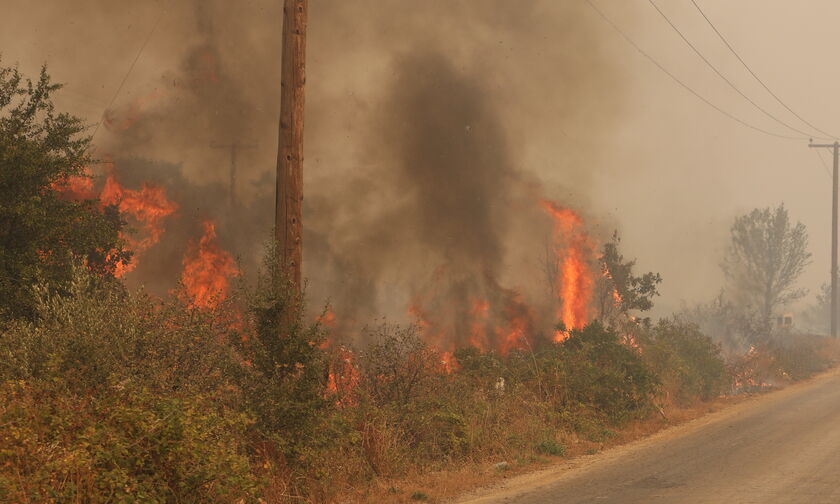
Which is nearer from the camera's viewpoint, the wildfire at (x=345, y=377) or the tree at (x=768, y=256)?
the wildfire at (x=345, y=377)

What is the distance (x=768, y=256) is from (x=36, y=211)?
49.5 metres

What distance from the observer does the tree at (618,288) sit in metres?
26.8

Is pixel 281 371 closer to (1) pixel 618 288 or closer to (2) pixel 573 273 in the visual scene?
(2) pixel 573 273

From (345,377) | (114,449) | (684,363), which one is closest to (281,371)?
(114,449)

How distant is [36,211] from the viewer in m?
12.5

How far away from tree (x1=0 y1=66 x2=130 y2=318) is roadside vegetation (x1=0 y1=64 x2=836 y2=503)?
32 millimetres

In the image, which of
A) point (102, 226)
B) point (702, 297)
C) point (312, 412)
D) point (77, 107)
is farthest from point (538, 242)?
point (702, 297)

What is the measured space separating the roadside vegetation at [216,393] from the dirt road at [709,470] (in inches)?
43.2

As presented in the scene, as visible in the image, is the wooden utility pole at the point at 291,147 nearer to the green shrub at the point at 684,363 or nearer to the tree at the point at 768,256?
the green shrub at the point at 684,363

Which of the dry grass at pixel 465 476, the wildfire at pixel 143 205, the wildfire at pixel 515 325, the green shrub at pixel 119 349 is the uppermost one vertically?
the wildfire at pixel 143 205

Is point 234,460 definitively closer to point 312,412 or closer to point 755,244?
point 312,412

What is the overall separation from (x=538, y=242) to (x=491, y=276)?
517 centimetres

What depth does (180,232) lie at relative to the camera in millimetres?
24406

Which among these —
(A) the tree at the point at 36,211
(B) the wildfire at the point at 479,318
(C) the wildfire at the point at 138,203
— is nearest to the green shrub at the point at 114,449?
(A) the tree at the point at 36,211
